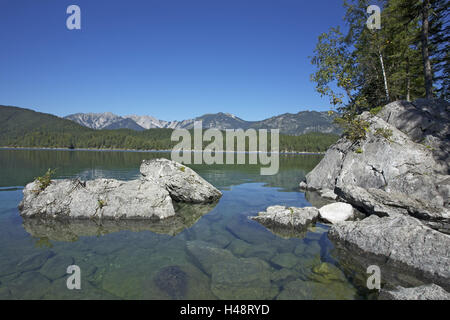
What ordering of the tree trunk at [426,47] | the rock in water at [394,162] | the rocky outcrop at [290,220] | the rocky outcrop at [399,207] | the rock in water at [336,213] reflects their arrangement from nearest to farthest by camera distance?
the rocky outcrop at [290,220]
the rocky outcrop at [399,207]
the rock in water at [336,213]
the rock in water at [394,162]
the tree trunk at [426,47]

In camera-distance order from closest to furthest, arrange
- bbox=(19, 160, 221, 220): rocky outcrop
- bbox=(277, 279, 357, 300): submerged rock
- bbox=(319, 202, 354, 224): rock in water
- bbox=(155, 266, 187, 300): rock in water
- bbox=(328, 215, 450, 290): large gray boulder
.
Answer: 1. bbox=(277, 279, 357, 300): submerged rock
2. bbox=(155, 266, 187, 300): rock in water
3. bbox=(328, 215, 450, 290): large gray boulder
4. bbox=(319, 202, 354, 224): rock in water
5. bbox=(19, 160, 221, 220): rocky outcrop

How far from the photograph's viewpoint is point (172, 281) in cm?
688

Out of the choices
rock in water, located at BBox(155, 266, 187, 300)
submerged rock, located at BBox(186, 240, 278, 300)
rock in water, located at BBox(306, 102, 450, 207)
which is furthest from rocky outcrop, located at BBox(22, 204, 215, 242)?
rock in water, located at BBox(306, 102, 450, 207)

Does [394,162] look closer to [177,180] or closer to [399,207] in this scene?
[399,207]

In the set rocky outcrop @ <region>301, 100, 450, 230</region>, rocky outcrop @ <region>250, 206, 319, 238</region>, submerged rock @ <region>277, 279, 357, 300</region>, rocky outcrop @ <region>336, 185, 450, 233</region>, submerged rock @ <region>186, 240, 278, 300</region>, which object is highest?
rocky outcrop @ <region>301, 100, 450, 230</region>

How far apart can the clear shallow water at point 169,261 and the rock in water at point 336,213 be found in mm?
1065

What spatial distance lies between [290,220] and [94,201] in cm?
1212

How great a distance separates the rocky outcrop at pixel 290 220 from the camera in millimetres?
11945

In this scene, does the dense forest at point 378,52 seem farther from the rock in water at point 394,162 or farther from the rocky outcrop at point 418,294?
the rocky outcrop at point 418,294

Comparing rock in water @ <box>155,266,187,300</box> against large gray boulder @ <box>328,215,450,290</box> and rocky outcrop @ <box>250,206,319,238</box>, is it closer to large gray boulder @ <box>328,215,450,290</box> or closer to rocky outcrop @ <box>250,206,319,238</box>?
rocky outcrop @ <box>250,206,319,238</box>

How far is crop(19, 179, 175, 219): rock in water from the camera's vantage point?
1300 cm

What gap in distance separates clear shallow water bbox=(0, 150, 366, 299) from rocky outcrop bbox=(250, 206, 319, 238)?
1.89ft

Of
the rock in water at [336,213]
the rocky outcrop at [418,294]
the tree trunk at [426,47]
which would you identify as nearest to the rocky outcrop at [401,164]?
the rock in water at [336,213]
